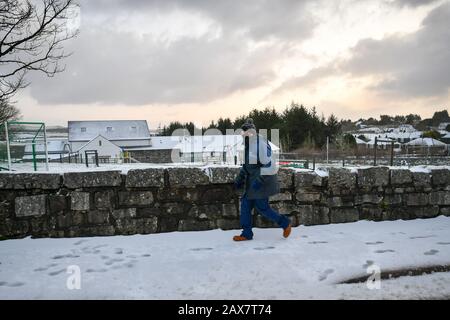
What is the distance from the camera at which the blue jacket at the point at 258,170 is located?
441 centimetres

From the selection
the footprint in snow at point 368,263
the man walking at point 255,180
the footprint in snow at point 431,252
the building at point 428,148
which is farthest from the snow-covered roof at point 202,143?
the footprint in snow at point 368,263

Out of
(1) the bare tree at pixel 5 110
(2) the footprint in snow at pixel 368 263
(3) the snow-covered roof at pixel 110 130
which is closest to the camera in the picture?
(2) the footprint in snow at pixel 368 263

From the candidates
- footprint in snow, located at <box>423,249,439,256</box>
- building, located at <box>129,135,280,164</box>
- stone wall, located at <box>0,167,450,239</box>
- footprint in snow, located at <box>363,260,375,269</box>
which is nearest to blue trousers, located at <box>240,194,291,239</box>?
stone wall, located at <box>0,167,450,239</box>

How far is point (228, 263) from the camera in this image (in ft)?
11.9

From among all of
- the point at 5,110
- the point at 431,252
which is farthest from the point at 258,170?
the point at 5,110

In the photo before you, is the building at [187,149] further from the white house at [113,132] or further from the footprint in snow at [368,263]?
the footprint in snow at [368,263]

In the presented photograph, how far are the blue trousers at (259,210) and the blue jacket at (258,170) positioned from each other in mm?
102

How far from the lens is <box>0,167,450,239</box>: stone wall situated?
4.70m

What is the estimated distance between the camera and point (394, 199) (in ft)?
18.2

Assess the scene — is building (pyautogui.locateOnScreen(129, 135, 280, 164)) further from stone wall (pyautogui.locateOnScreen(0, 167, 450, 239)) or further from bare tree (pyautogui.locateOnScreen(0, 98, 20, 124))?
stone wall (pyautogui.locateOnScreen(0, 167, 450, 239))
